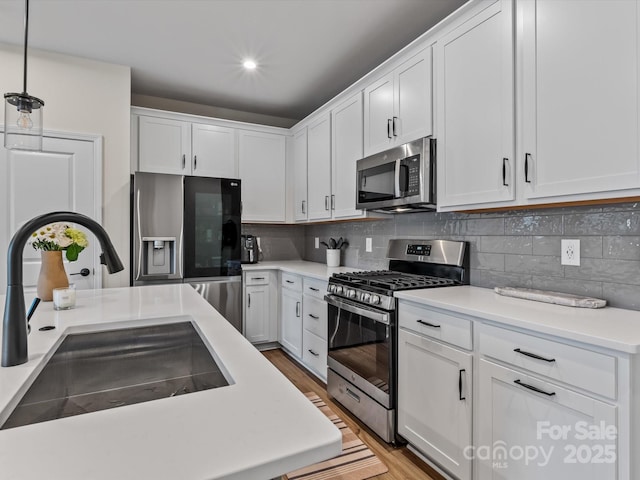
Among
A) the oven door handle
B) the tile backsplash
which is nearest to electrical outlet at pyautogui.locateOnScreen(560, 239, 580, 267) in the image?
the tile backsplash

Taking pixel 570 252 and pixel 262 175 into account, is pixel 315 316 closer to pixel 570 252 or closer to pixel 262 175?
pixel 262 175

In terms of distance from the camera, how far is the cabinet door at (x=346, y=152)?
2.94 metres

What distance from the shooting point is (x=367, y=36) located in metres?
2.67

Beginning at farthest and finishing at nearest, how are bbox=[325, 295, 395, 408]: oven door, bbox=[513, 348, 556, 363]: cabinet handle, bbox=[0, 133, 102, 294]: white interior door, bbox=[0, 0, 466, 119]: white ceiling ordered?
bbox=[0, 133, 102, 294]: white interior door, bbox=[0, 0, 466, 119]: white ceiling, bbox=[325, 295, 395, 408]: oven door, bbox=[513, 348, 556, 363]: cabinet handle

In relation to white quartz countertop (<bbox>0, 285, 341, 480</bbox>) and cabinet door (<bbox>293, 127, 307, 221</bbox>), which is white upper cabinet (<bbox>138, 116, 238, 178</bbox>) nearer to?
cabinet door (<bbox>293, 127, 307, 221</bbox>)

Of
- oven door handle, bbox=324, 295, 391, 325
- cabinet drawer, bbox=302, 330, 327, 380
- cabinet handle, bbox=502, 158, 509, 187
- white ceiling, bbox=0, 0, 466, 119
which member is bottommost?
cabinet drawer, bbox=302, 330, 327, 380

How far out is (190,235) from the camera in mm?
3240

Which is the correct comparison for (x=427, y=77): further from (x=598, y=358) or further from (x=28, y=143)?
(x=28, y=143)

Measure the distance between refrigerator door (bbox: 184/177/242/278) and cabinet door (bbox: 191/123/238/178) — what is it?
0.44 meters

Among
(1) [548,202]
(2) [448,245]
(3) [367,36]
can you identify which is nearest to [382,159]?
(2) [448,245]

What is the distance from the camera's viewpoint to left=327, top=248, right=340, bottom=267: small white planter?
3678 mm

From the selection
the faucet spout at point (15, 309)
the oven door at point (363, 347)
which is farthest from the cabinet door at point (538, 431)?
the faucet spout at point (15, 309)

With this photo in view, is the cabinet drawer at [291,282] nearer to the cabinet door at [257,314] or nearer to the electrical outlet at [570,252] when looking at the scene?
the cabinet door at [257,314]

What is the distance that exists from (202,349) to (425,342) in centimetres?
117
